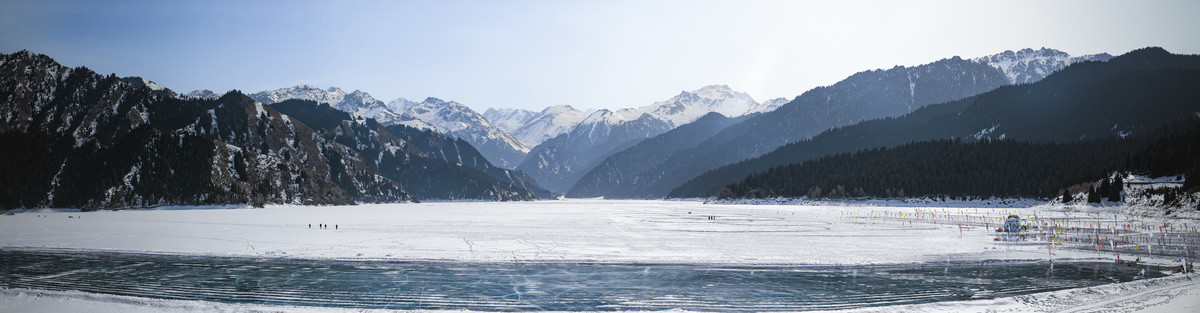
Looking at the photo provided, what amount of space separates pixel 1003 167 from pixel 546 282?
572ft

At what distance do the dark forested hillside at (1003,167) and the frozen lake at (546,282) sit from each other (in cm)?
9912

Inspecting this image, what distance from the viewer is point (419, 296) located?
23.5 m

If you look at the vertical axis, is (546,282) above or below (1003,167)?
below

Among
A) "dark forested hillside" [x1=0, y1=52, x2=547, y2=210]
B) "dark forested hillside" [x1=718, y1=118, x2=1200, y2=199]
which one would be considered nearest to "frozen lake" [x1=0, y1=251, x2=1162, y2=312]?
"dark forested hillside" [x1=718, y1=118, x2=1200, y2=199]

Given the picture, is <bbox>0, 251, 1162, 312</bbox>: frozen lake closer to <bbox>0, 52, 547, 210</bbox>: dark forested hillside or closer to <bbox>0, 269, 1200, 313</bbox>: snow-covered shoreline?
<bbox>0, 269, 1200, 313</bbox>: snow-covered shoreline

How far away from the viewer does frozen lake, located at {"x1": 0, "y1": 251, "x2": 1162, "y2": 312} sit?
22609 mm

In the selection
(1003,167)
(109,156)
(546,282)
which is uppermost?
(109,156)

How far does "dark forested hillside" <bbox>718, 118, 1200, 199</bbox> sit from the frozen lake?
9912cm

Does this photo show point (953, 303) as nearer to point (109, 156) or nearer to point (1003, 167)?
point (1003, 167)

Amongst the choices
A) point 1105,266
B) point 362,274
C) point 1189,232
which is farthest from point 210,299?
point 1189,232

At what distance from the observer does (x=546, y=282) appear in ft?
89.4

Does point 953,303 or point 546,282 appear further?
point 546,282

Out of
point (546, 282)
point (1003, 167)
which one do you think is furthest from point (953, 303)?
point (1003, 167)

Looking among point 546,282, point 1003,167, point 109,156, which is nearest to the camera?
point 546,282
